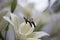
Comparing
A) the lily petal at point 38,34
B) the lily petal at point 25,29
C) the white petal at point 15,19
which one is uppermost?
the white petal at point 15,19

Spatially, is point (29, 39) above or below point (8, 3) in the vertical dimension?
below

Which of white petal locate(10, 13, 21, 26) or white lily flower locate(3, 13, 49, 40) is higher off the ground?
white petal locate(10, 13, 21, 26)

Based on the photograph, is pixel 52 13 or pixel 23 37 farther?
pixel 52 13

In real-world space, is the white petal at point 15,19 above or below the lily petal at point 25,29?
above

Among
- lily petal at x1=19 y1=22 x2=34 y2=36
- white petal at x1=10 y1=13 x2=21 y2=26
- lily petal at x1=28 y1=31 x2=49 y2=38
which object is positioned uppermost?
white petal at x1=10 y1=13 x2=21 y2=26

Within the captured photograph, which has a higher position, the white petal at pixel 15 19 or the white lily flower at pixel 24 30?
the white petal at pixel 15 19

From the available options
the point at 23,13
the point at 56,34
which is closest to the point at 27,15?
the point at 23,13

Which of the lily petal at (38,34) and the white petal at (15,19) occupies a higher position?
the white petal at (15,19)

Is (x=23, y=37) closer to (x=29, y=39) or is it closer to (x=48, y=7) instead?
(x=29, y=39)

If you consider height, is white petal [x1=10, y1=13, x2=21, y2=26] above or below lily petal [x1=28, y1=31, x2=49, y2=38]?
above

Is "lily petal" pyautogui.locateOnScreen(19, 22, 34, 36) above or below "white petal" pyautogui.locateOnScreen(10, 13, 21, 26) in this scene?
below
